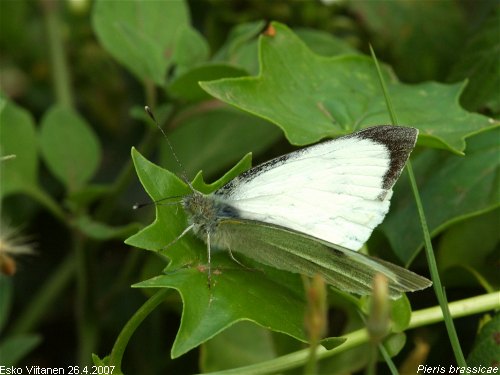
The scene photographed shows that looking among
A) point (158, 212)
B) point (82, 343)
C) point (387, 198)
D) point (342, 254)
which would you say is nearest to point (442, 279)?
point (387, 198)

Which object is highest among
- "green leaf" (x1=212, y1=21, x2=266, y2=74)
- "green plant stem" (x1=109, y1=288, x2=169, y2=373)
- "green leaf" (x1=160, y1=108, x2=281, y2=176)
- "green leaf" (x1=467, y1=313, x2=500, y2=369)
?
"green leaf" (x1=212, y1=21, x2=266, y2=74)

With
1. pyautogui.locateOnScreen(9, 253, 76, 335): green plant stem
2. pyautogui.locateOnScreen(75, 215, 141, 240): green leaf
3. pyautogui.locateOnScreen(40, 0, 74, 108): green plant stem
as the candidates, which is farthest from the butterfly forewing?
pyautogui.locateOnScreen(40, 0, 74, 108): green plant stem

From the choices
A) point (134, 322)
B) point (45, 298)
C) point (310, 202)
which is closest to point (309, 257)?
point (310, 202)

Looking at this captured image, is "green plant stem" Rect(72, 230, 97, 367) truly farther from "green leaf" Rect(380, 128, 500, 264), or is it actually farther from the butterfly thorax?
"green leaf" Rect(380, 128, 500, 264)

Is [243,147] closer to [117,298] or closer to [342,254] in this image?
[117,298]

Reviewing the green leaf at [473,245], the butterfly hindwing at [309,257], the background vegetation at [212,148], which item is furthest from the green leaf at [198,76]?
the green leaf at [473,245]

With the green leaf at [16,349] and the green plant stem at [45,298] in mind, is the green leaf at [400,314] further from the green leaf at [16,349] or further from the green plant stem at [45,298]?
the green plant stem at [45,298]

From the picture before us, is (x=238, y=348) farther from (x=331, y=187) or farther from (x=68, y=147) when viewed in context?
(x=68, y=147)
